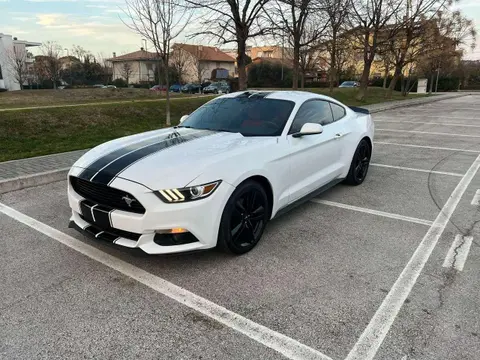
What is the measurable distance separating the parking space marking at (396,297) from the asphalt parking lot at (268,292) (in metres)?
0.01

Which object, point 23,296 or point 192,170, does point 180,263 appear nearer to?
point 192,170

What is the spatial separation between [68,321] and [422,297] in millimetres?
2675

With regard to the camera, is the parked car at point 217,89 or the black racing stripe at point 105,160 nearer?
the black racing stripe at point 105,160

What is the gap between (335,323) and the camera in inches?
100

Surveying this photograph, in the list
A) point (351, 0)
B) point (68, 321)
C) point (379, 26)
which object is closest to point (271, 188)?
point (68, 321)

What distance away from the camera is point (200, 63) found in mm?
45844

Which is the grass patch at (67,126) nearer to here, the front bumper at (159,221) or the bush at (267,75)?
the front bumper at (159,221)

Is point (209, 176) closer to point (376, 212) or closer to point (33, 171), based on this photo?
point (376, 212)

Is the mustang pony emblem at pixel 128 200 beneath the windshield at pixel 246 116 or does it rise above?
beneath

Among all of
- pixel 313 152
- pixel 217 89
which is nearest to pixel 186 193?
pixel 313 152

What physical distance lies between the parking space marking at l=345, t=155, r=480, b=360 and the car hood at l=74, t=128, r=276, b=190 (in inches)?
64.7

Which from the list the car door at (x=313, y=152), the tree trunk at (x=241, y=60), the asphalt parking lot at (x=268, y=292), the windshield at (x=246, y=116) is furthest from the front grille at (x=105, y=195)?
the tree trunk at (x=241, y=60)

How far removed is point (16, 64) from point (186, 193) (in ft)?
164

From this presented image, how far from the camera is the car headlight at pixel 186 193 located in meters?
2.90
